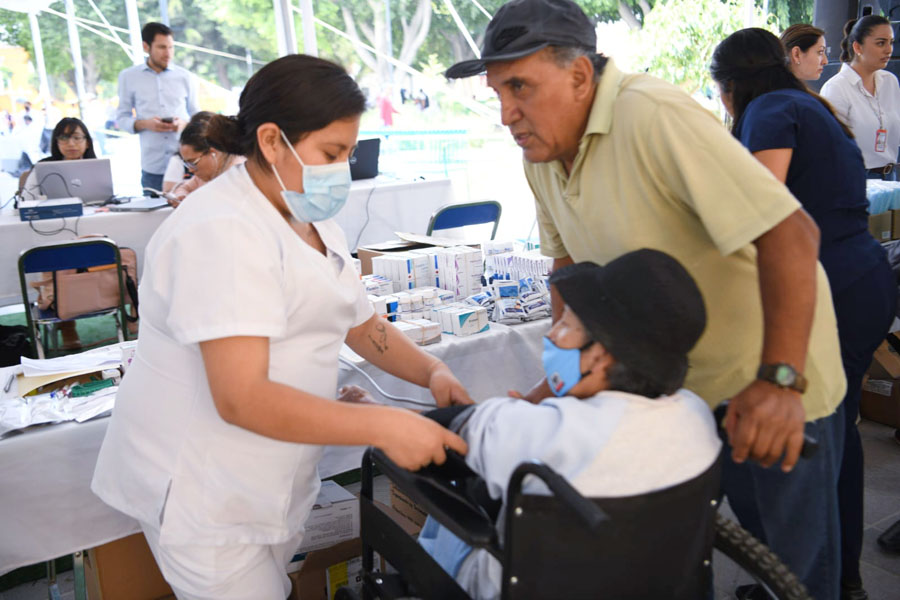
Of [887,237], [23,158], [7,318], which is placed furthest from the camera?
[23,158]

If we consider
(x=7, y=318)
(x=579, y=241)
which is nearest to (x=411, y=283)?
(x=579, y=241)

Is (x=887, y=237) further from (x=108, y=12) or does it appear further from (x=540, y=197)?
(x=108, y=12)

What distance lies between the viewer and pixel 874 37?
15.7 ft

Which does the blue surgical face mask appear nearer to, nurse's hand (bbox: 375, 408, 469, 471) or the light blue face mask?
nurse's hand (bbox: 375, 408, 469, 471)

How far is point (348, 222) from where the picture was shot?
199 inches

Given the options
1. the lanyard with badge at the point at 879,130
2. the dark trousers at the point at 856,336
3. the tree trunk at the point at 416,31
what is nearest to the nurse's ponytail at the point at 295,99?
the dark trousers at the point at 856,336

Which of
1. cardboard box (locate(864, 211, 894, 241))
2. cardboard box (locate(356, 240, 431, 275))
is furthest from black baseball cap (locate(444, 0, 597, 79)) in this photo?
cardboard box (locate(864, 211, 894, 241))

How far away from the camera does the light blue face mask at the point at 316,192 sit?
133cm

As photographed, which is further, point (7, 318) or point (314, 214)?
point (7, 318)

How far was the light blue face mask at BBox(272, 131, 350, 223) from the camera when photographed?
52.4 inches

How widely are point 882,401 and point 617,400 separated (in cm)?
284

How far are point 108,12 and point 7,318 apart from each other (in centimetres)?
531

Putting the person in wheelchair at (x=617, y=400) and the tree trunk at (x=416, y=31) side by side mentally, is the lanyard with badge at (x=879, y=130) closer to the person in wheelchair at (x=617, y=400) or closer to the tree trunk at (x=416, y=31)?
the person in wheelchair at (x=617, y=400)

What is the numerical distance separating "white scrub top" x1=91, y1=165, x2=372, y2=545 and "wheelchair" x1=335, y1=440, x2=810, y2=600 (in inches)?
10.4
